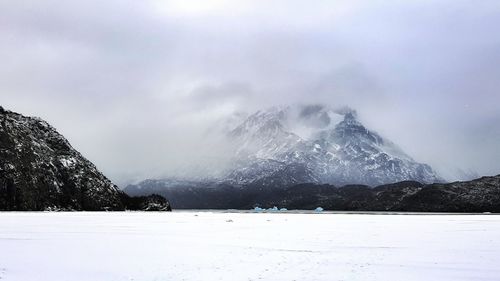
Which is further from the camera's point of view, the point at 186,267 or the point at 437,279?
the point at 186,267

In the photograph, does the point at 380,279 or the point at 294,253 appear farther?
the point at 294,253

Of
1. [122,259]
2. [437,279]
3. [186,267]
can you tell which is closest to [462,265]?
[437,279]

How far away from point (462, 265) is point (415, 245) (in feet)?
50.3

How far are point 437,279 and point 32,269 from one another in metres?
23.1

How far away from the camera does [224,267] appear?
100ft

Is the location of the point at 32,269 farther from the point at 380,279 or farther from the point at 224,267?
the point at 380,279

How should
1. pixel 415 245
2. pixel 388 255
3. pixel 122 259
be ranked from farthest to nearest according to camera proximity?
pixel 415 245, pixel 388 255, pixel 122 259

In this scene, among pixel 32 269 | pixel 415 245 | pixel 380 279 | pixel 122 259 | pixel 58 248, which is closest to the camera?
pixel 380 279

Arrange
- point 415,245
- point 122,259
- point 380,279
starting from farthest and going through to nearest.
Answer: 1. point 415,245
2. point 122,259
3. point 380,279

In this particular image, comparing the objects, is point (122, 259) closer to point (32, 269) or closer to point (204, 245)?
point (32, 269)

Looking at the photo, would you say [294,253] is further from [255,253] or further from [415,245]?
[415,245]

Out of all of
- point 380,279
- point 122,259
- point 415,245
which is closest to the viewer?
point 380,279

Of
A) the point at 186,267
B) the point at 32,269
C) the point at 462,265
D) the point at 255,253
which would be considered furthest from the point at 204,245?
the point at 462,265

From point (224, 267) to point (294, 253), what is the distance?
9.48 meters
